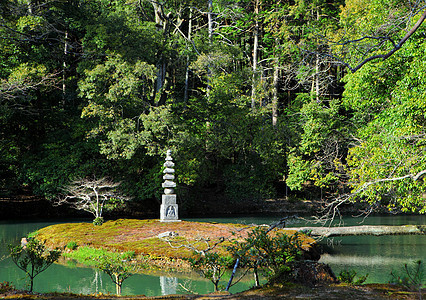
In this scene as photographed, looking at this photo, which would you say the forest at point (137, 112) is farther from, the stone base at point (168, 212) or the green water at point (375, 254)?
the stone base at point (168, 212)

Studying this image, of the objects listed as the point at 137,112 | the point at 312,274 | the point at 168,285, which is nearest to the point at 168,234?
the point at 168,285

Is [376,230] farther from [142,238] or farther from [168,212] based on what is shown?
[142,238]

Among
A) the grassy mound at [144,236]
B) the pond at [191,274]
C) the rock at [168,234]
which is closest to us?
the pond at [191,274]

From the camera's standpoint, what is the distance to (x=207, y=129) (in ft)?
72.2

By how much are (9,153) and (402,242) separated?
18439 mm

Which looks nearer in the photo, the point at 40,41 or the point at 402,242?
the point at 402,242

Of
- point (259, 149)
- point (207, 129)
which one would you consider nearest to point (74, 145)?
point (207, 129)

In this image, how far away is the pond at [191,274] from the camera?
27.4 feet

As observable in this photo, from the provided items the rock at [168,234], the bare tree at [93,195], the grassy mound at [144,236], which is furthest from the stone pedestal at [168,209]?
the rock at [168,234]

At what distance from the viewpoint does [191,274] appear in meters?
9.42

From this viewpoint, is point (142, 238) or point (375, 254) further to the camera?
point (375, 254)

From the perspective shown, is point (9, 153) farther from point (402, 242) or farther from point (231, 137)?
point (402, 242)

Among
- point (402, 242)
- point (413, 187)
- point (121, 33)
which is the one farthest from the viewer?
point (121, 33)

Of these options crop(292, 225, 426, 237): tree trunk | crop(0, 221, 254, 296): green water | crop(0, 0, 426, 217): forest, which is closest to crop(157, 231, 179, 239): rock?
crop(0, 221, 254, 296): green water
